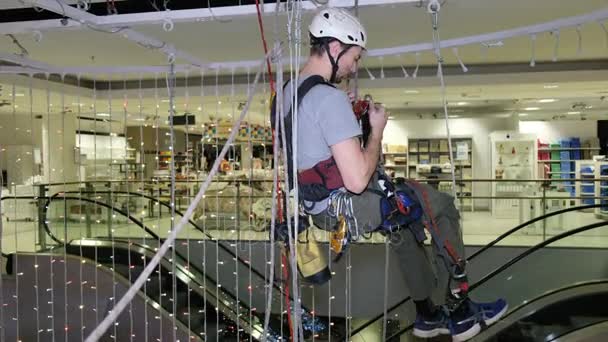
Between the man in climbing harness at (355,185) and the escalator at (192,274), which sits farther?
the escalator at (192,274)

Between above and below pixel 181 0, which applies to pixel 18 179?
below

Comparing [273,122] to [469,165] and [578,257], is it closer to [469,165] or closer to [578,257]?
[578,257]

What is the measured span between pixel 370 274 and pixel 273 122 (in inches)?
194

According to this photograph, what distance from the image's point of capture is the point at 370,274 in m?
6.73

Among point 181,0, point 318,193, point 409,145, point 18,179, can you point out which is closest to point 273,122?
point 318,193

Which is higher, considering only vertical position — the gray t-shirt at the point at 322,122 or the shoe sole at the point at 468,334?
the gray t-shirt at the point at 322,122

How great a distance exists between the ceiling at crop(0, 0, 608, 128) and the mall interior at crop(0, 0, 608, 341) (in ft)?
0.13

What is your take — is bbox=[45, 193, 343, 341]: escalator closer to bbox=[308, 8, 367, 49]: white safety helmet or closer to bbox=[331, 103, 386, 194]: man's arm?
bbox=[331, 103, 386, 194]: man's arm

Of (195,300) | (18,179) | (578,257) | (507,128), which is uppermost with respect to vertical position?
(507,128)

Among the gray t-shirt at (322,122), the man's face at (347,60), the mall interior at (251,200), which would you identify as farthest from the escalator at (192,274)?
the man's face at (347,60)

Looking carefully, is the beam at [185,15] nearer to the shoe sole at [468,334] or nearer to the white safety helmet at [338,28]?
the white safety helmet at [338,28]

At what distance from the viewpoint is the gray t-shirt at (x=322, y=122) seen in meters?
1.85

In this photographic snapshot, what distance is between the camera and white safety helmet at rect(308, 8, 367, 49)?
6.37ft

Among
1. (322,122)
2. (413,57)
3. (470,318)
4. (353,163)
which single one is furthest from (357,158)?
(413,57)
